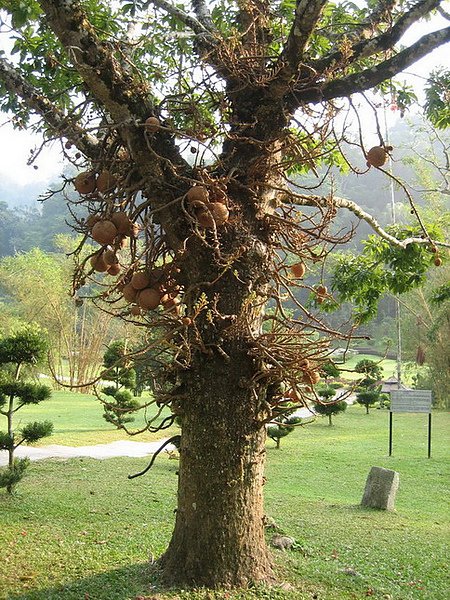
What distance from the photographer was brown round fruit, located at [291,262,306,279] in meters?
3.26

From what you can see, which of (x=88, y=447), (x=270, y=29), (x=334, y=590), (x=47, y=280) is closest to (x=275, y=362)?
(x=334, y=590)

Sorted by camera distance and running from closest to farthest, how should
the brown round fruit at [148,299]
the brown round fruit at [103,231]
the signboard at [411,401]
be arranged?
1. the brown round fruit at [103,231]
2. the brown round fruit at [148,299]
3. the signboard at [411,401]

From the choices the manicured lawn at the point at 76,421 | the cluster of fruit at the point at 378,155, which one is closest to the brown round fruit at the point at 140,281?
the cluster of fruit at the point at 378,155

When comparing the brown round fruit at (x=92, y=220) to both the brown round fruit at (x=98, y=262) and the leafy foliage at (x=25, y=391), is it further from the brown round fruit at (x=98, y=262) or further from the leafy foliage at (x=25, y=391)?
the leafy foliage at (x=25, y=391)

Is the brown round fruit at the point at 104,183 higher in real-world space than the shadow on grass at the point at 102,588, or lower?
higher

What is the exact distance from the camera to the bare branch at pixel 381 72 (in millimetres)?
2969

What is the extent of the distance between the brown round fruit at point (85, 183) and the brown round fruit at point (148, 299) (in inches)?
20.2

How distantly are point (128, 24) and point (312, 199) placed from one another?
2.02 meters

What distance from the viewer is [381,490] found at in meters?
6.41

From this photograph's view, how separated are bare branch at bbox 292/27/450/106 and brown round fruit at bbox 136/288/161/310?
114 centimetres

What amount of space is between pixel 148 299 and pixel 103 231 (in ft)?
1.08

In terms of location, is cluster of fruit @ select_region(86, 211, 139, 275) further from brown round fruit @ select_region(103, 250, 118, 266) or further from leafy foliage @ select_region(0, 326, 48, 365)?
leafy foliage @ select_region(0, 326, 48, 365)

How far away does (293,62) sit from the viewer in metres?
2.87

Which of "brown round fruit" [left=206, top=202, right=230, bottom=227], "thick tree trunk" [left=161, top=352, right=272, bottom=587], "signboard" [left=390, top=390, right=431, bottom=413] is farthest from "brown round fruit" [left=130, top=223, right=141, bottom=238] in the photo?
"signboard" [left=390, top=390, right=431, bottom=413]
